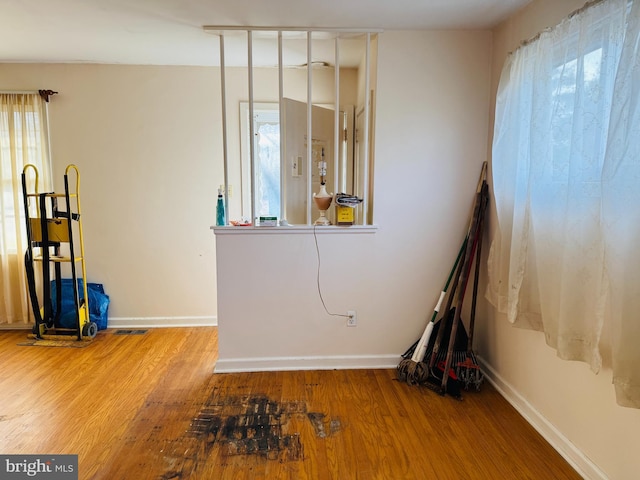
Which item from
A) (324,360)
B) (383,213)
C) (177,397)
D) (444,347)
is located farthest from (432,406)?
(177,397)

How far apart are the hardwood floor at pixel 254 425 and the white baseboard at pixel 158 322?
0.73m

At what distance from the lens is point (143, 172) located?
3.49 m

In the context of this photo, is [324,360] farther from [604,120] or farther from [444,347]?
[604,120]

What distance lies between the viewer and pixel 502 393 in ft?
8.00

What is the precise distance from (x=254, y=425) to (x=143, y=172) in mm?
2520

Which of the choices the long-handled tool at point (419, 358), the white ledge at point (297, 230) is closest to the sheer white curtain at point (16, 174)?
the white ledge at point (297, 230)

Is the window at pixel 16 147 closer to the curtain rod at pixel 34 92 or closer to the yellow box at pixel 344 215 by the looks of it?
the curtain rod at pixel 34 92

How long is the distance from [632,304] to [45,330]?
4.08 m

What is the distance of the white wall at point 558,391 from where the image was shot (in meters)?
1.60

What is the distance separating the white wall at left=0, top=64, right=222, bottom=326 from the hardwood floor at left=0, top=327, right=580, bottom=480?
→ 35.1 inches

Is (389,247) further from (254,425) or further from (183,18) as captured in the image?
(183,18)

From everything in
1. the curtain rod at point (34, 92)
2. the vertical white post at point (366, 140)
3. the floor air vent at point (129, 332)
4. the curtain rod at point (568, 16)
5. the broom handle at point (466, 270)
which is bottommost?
the floor air vent at point (129, 332)

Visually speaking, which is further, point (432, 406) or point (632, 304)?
point (432, 406)

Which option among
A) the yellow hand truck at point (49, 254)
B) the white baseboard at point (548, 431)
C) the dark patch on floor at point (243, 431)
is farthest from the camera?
the yellow hand truck at point (49, 254)
